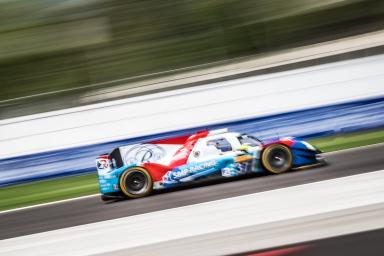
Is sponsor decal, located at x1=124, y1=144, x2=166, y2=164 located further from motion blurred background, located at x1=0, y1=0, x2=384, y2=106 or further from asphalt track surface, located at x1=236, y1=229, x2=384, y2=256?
motion blurred background, located at x1=0, y1=0, x2=384, y2=106

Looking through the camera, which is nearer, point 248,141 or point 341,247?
point 341,247

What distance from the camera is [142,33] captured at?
1412cm

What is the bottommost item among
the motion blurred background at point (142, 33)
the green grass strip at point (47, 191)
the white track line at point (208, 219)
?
the white track line at point (208, 219)

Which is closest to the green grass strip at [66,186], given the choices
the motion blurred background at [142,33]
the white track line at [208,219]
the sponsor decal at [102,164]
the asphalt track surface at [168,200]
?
the asphalt track surface at [168,200]

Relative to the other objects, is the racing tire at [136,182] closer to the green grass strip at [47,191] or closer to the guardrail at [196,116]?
the green grass strip at [47,191]

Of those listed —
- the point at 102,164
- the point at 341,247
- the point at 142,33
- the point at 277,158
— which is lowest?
the point at 341,247

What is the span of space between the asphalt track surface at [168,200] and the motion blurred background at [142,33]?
18.0 feet

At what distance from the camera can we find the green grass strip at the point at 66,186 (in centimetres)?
930

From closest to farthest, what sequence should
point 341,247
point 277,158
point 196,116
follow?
point 341,247 < point 277,158 < point 196,116

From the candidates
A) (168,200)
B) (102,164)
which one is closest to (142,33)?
(102,164)

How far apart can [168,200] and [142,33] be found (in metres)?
8.05

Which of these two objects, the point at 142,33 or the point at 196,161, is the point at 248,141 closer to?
the point at 196,161

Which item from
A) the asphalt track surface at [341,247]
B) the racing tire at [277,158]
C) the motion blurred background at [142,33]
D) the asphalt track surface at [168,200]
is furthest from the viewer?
the motion blurred background at [142,33]

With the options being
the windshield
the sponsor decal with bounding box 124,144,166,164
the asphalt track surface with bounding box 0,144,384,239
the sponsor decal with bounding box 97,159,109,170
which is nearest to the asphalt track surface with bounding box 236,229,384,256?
the asphalt track surface with bounding box 0,144,384,239
